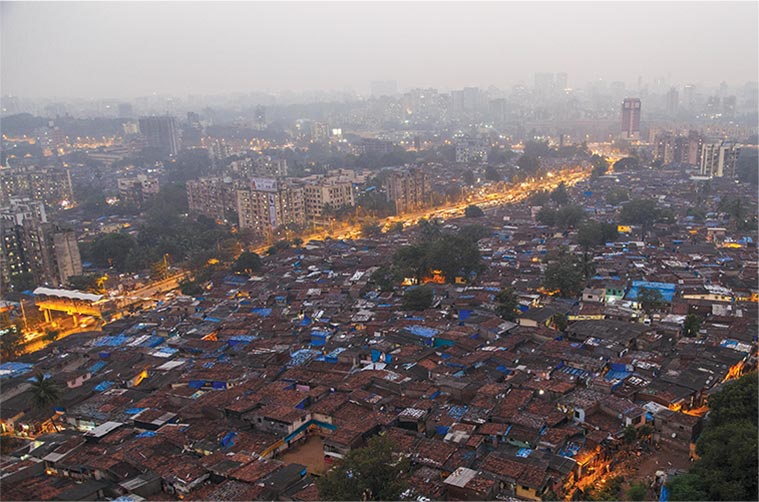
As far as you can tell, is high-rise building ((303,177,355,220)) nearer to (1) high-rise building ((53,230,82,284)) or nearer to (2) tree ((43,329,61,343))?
(1) high-rise building ((53,230,82,284))

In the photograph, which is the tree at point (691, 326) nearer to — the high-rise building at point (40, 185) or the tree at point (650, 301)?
the tree at point (650, 301)

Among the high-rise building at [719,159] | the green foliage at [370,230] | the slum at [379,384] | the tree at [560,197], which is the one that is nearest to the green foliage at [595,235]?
the slum at [379,384]

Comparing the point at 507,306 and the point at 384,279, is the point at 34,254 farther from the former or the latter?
the point at 507,306

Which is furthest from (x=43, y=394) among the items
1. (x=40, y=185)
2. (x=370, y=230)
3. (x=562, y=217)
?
(x=40, y=185)

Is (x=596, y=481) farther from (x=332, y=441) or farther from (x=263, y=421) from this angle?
(x=263, y=421)

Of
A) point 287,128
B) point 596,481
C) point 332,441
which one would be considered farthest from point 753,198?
point 287,128

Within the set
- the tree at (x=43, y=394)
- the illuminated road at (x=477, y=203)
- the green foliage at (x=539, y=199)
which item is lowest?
the illuminated road at (x=477, y=203)
